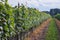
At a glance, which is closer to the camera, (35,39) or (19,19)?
(19,19)

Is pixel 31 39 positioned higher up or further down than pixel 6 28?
further down

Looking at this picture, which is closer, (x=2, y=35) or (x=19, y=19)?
(x=2, y=35)

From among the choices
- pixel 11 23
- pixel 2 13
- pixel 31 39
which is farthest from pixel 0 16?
pixel 31 39

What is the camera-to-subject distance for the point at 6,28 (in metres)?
12.8

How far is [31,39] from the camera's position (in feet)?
79.6

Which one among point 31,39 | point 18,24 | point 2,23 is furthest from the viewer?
point 31,39

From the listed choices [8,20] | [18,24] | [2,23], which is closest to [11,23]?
[8,20]

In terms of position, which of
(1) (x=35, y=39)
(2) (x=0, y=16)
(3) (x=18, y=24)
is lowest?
(1) (x=35, y=39)

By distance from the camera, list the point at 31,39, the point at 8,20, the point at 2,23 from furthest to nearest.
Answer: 1. the point at 31,39
2. the point at 8,20
3. the point at 2,23

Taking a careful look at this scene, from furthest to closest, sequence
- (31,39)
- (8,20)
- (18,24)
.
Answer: (31,39), (18,24), (8,20)

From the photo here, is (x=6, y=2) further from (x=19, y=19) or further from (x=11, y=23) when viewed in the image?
(x=19, y=19)

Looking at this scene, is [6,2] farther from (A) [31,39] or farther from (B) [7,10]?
(A) [31,39]

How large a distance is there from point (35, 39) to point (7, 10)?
1179cm

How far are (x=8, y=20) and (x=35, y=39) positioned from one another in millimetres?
11604
